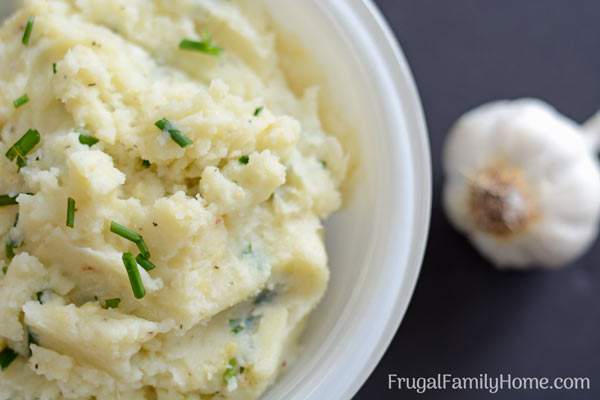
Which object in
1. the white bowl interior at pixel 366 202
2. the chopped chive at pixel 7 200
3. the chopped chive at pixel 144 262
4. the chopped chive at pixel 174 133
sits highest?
the chopped chive at pixel 7 200

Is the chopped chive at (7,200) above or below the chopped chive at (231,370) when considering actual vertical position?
above

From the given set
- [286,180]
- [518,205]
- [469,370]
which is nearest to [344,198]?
[286,180]

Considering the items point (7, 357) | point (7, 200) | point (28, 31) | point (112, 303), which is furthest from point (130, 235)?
point (28, 31)

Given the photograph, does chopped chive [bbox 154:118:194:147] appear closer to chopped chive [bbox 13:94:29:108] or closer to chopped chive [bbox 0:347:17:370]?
chopped chive [bbox 13:94:29:108]

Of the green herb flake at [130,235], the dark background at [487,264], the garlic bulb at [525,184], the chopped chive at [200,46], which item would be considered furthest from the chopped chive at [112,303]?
the garlic bulb at [525,184]

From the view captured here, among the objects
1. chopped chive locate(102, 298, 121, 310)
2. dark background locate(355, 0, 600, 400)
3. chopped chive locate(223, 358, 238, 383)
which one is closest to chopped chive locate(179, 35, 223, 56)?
chopped chive locate(102, 298, 121, 310)

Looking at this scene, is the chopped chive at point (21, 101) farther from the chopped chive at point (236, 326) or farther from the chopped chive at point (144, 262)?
the chopped chive at point (236, 326)

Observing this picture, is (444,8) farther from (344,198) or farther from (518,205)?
(344,198)
